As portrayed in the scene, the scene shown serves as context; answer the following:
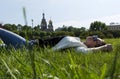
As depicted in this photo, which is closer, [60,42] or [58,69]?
[58,69]

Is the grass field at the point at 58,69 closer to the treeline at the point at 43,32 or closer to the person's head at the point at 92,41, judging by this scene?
the treeline at the point at 43,32

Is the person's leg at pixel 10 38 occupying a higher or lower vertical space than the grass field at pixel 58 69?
lower

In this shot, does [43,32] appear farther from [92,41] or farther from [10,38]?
[92,41]

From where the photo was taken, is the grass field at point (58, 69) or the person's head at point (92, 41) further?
the person's head at point (92, 41)

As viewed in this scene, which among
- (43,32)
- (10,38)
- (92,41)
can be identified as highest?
(43,32)

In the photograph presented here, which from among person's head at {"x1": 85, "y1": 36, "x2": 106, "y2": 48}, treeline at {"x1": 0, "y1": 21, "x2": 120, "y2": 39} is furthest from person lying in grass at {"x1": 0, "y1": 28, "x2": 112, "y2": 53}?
treeline at {"x1": 0, "y1": 21, "x2": 120, "y2": 39}

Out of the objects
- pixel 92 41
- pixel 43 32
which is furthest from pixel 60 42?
pixel 43 32

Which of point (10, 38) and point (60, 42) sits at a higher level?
point (10, 38)

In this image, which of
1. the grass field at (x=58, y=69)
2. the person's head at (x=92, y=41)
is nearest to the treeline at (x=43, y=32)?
the grass field at (x=58, y=69)

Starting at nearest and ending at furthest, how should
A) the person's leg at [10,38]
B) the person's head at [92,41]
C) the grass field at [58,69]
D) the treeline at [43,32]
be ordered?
1. the grass field at [58,69]
2. the treeline at [43,32]
3. the person's leg at [10,38]
4. the person's head at [92,41]

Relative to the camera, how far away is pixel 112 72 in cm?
56

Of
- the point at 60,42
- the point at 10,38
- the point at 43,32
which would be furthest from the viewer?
the point at 60,42

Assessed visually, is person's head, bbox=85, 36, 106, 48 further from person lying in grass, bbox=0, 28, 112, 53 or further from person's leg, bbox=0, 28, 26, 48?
person's leg, bbox=0, 28, 26, 48

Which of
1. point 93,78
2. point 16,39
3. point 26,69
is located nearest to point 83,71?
point 93,78
